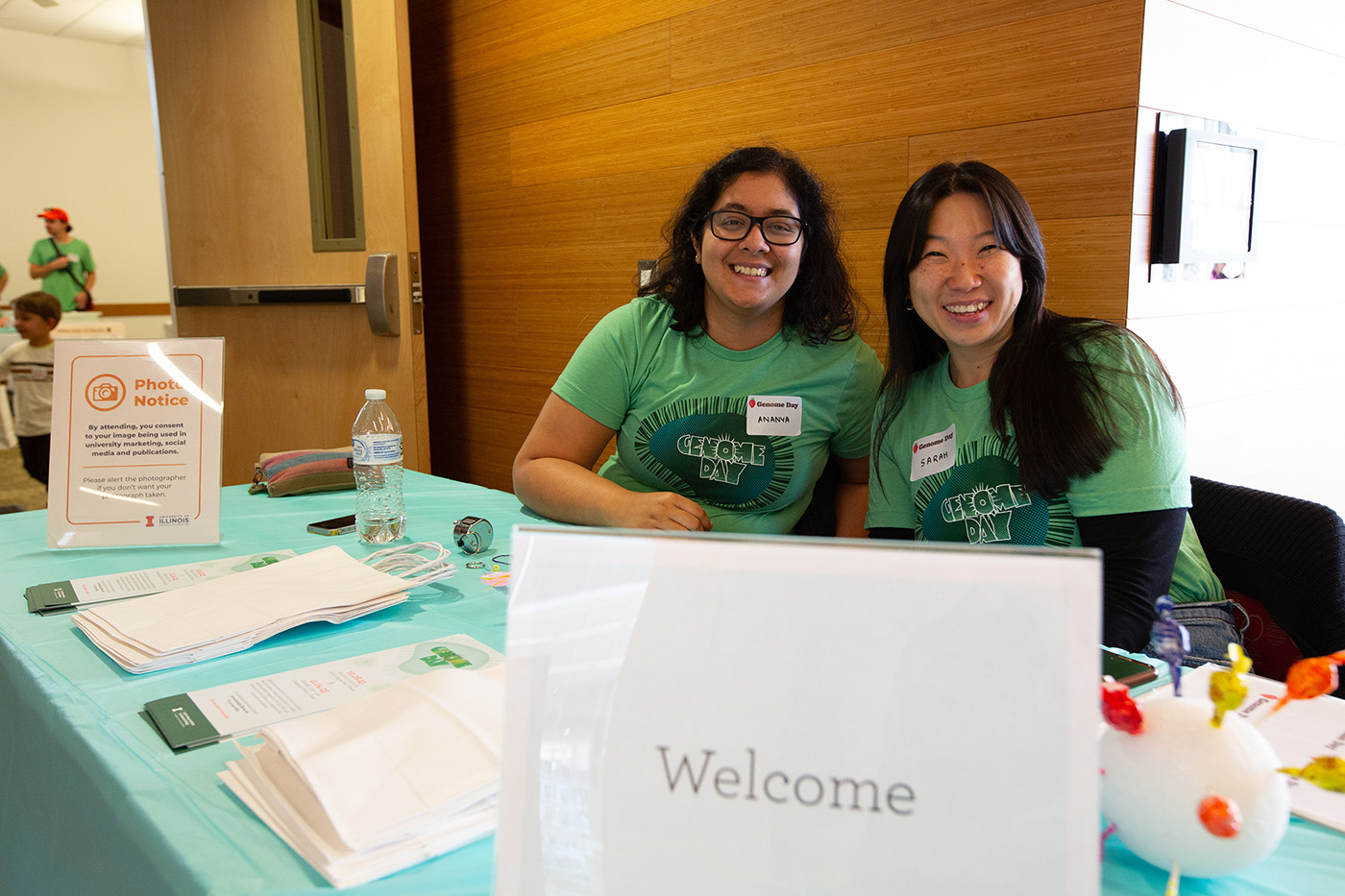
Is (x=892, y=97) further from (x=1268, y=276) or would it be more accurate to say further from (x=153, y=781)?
(x=153, y=781)

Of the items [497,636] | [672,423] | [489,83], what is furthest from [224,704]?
[489,83]

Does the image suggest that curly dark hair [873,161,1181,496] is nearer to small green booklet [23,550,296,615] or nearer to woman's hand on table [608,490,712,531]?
woman's hand on table [608,490,712,531]

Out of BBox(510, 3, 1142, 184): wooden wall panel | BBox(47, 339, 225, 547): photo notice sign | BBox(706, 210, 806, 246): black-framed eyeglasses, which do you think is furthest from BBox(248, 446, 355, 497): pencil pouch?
BBox(510, 3, 1142, 184): wooden wall panel

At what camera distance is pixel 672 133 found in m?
2.65

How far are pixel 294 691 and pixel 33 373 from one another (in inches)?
155

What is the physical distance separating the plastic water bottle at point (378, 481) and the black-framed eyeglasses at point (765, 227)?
0.72 metres

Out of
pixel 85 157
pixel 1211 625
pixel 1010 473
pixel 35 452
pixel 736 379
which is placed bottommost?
pixel 35 452

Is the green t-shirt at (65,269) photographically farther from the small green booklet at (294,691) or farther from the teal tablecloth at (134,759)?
the small green booklet at (294,691)

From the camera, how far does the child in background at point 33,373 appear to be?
3.95 metres

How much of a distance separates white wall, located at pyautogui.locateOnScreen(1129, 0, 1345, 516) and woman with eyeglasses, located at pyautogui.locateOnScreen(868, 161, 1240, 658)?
53cm

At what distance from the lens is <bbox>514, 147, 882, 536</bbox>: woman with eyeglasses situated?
5.75ft

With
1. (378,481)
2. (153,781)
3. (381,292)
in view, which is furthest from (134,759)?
(381,292)

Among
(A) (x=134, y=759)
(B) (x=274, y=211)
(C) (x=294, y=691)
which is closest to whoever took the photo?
(A) (x=134, y=759)

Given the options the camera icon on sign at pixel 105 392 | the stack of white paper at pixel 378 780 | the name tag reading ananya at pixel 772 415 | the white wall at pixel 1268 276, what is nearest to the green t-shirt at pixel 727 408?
the name tag reading ananya at pixel 772 415
